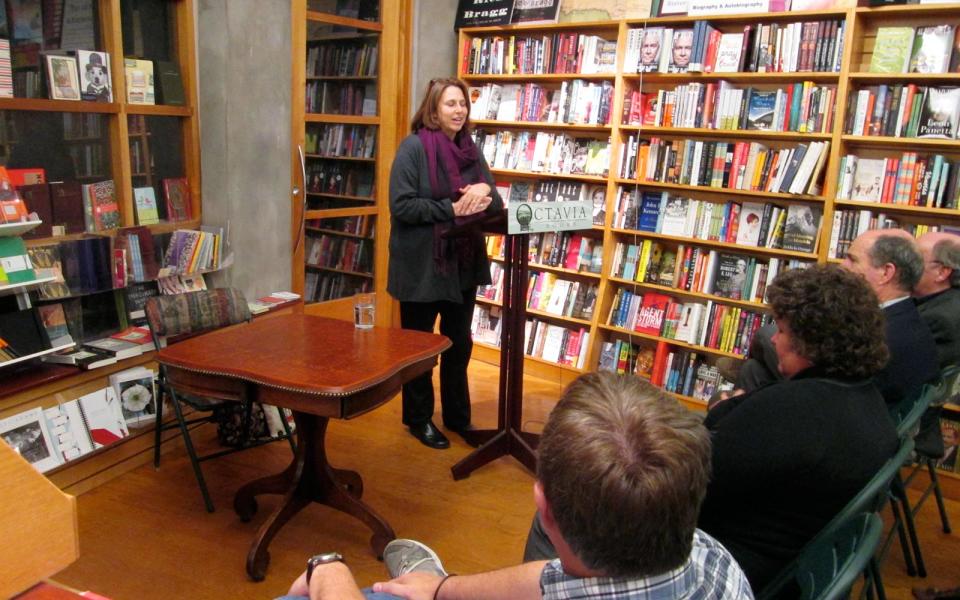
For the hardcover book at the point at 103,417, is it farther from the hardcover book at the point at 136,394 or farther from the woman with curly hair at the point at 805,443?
the woman with curly hair at the point at 805,443

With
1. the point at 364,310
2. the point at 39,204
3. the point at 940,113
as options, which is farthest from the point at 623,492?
the point at 940,113

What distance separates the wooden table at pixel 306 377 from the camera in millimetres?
2307

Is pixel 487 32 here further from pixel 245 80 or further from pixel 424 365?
pixel 424 365

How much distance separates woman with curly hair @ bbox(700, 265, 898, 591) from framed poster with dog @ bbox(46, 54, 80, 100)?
297 cm

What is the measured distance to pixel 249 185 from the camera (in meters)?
3.89

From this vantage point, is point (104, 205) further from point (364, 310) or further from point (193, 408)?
point (364, 310)

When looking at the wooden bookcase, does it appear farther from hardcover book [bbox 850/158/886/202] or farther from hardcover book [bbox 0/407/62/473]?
hardcover book [bbox 850/158/886/202]

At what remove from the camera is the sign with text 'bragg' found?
297cm

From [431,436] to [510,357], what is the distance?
620mm

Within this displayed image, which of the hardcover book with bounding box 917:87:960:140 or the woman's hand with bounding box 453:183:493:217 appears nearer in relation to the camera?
the woman's hand with bounding box 453:183:493:217

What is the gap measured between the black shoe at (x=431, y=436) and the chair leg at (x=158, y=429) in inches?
45.7

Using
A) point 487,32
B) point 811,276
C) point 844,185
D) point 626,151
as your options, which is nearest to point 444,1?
point 487,32

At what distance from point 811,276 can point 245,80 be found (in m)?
3.01

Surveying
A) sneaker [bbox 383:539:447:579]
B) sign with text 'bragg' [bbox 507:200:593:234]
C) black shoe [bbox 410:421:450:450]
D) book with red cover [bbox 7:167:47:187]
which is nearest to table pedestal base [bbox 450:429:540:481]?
black shoe [bbox 410:421:450:450]
